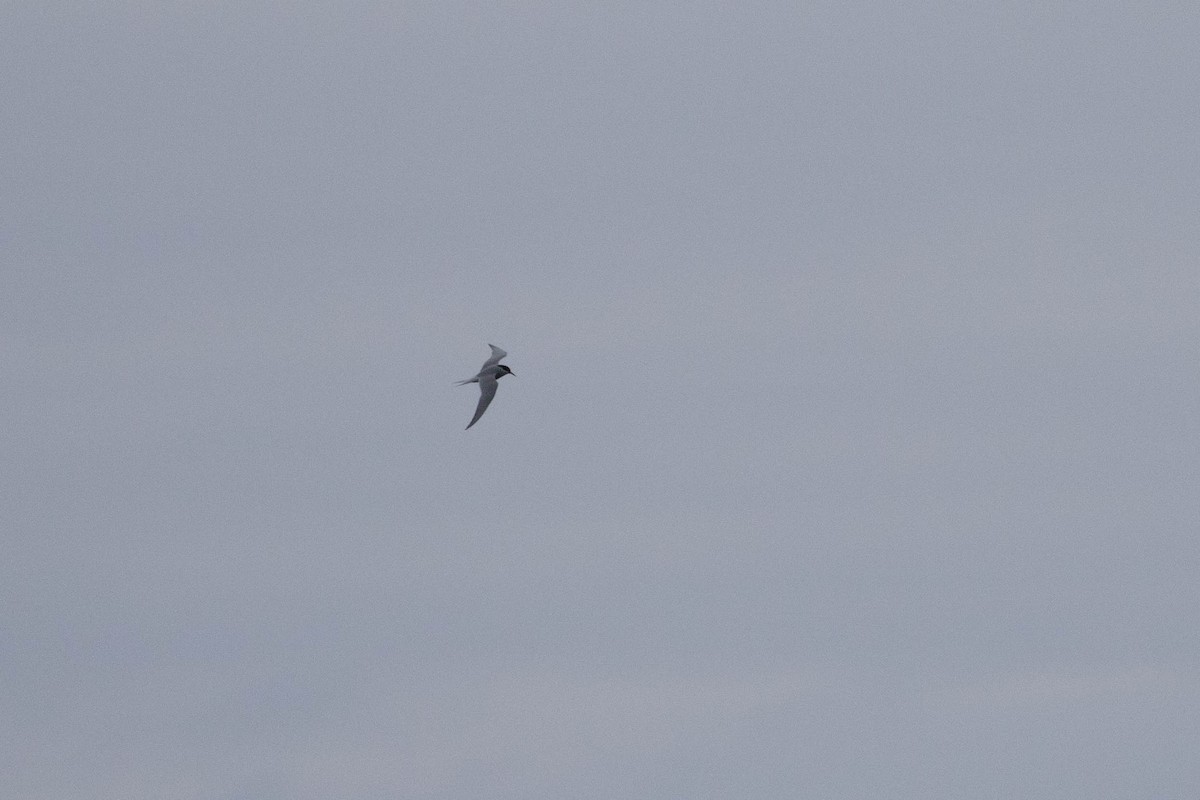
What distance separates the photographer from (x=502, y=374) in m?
116
